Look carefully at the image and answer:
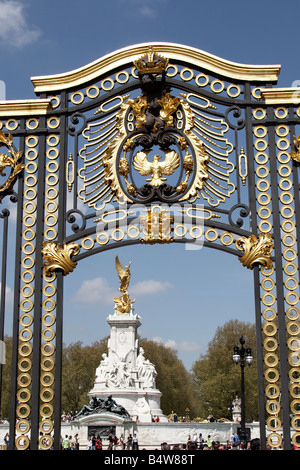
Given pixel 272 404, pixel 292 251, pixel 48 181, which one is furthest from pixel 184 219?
pixel 272 404

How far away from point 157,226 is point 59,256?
4.96ft

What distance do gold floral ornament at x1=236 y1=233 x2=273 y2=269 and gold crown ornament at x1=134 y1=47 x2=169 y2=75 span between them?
2.83 metres

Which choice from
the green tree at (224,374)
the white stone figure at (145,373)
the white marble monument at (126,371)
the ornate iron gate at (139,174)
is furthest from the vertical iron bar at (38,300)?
the green tree at (224,374)

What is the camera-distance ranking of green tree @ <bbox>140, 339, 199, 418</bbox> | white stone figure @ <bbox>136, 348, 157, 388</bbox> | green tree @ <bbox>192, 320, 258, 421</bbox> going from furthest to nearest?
green tree @ <bbox>140, 339, 199, 418</bbox> < green tree @ <bbox>192, 320, 258, 421</bbox> < white stone figure @ <bbox>136, 348, 157, 388</bbox>

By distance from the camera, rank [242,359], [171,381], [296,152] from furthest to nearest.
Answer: [171,381], [242,359], [296,152]

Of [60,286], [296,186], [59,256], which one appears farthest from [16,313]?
[296,186]

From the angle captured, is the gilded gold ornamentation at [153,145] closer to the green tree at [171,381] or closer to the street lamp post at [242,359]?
the street lamp post at [242,359]

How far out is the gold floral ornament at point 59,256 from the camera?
9328mm

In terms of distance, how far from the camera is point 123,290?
1139 inches

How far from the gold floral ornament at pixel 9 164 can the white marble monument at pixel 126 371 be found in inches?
709

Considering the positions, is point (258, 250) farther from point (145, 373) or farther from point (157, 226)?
point (145, 373)

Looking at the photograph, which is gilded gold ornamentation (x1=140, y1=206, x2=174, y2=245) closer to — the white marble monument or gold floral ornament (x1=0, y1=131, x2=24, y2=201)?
gold floral ornament (x1=0, y1=131, x2=24, y2=201)

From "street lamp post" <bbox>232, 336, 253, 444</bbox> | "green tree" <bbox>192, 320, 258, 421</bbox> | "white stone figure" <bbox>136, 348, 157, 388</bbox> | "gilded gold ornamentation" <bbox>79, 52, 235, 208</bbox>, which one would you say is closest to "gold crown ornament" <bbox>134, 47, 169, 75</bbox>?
"gilded gold ornamentation" <bbox>79, 52, 235, 208</bbox>

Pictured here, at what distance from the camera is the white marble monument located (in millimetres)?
26844
